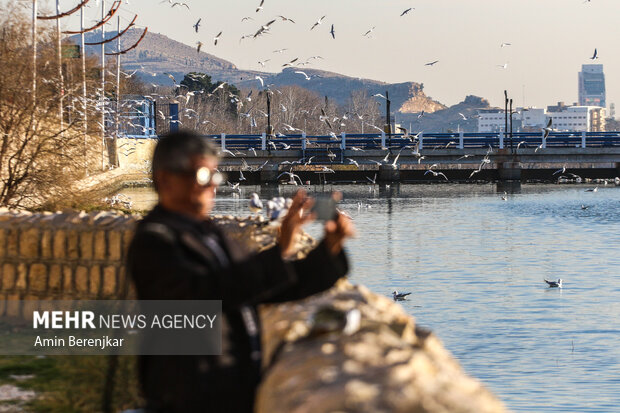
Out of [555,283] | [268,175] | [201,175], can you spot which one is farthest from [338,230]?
[268,175]

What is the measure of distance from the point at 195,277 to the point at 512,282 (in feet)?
79.0

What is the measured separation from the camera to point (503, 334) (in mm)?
19562

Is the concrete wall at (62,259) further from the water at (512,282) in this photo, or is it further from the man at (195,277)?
the man at (195,277)

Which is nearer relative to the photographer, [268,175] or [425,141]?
[268,175]

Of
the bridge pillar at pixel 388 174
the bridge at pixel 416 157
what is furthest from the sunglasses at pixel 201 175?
the bridge pillar at pixel 388 174

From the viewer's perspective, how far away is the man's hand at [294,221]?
4375 mm

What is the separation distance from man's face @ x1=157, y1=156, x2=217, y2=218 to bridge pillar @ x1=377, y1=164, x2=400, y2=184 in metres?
68.1

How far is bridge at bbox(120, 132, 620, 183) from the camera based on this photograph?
71.4 m

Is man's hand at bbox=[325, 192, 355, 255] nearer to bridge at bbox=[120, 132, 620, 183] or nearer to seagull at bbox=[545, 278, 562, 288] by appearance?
seagull at bbox=[545, 278, 562, 288]

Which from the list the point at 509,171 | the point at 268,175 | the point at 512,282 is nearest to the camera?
the point at 512,282

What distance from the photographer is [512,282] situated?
2719cm

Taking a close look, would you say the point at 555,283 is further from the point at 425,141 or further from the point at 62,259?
the point at 425,141

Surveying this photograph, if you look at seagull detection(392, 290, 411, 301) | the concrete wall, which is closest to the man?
the concrete wall

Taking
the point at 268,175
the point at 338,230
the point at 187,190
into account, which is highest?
the point at 187,190
